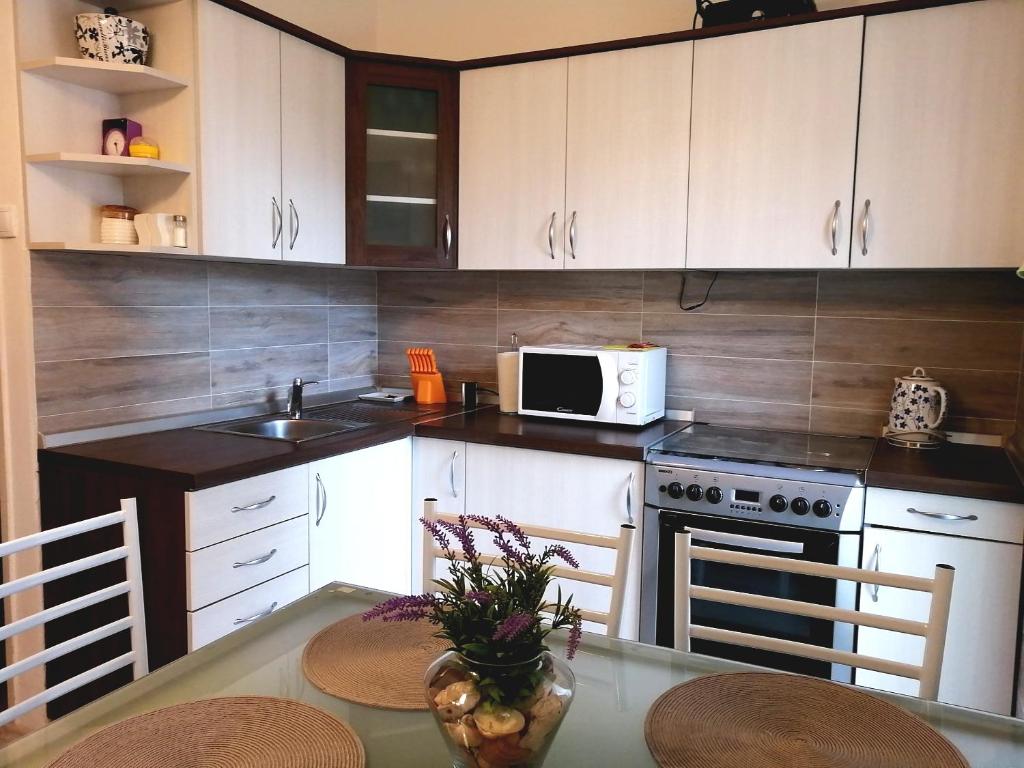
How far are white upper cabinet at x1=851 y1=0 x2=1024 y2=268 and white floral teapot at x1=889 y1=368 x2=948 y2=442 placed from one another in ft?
1.35

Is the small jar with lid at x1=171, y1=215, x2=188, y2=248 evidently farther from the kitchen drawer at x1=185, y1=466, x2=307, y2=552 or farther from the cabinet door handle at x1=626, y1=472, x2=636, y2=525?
the cabinet door handle at x1=626, y1=472, x2=636, y2=525

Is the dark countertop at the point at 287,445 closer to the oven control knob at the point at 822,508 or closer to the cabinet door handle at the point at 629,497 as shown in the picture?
the cabinet door handle at the point at 629,497

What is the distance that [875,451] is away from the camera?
8.27 ft

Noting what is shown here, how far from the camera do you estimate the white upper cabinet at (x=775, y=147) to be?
8.00 ft

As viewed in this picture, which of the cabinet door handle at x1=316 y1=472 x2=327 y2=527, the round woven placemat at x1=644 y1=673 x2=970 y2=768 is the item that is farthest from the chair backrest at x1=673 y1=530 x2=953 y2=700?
the cabinet door handle at x1=316 y1=472 x2=327 y2=527

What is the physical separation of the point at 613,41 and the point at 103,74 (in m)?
1.58

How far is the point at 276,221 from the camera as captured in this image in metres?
2.64

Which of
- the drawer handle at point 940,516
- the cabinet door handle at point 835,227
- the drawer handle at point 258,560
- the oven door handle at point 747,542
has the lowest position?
the drawer handle at point 258,560

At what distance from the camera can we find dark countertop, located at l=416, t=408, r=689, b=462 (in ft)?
8.32

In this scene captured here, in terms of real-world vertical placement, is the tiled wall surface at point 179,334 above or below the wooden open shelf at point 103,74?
below

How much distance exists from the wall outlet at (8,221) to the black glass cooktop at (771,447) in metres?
1.92

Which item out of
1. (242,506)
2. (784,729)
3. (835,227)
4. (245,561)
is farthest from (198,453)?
(835,227)

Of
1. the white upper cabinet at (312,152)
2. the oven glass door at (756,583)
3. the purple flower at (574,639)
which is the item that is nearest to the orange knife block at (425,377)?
the white upper cabinet at (312,152)

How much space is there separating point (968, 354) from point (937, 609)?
5.11ft
